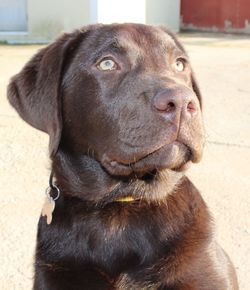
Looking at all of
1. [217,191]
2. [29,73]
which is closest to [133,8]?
[217,191]

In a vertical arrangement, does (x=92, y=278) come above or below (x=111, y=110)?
below

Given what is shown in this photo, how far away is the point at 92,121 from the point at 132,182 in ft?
1.08

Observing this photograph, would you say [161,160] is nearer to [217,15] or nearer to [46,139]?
[46,139]

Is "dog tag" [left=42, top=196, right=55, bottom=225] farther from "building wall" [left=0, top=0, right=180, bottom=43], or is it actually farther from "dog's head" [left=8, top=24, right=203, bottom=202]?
"building wall" [left=0, top=0, right=180, bottom=43]

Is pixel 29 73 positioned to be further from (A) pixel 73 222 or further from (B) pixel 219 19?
(B) pixel 219 19

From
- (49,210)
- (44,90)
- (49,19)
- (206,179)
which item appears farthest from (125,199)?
(49,19)

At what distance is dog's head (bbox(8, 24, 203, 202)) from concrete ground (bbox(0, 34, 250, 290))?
0.87 m

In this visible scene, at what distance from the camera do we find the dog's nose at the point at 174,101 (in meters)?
2.44

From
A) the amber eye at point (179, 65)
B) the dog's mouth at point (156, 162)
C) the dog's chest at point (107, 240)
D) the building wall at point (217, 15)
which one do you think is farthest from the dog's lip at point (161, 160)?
the building wall at point (217, 15)

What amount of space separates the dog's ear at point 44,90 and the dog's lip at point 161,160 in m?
0.31

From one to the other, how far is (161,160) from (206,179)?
2.55 metres

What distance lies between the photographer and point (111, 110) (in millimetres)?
2744

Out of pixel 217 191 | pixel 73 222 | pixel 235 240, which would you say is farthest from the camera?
pixel 217 191

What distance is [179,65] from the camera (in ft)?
10.00
